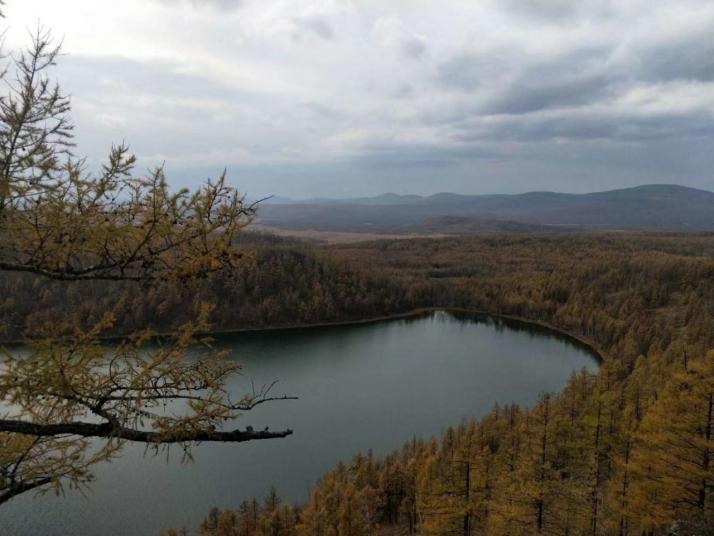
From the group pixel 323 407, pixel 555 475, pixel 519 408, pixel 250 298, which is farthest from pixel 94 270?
pixel 250 298

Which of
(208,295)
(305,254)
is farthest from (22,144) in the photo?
(305,254)

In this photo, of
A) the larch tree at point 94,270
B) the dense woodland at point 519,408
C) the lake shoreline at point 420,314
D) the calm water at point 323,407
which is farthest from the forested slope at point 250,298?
the larch tree at point 94,270

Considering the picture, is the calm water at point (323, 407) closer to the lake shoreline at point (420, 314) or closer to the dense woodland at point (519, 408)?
the lake shoreline at point (420, 314)

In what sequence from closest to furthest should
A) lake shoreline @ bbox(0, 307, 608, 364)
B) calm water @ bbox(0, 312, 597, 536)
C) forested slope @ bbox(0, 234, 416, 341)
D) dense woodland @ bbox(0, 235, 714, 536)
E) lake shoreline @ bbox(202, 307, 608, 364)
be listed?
dense woodland @ bbox(0, 235, 714, 536) < calm water @ bbox(0, 312, 597, 536) < lake shoreline @ bbox(0, 307, 608, 364) < lake shoreline @ bbox(202, 307, 608, 364) < forested slope @ bbox(0, 234, 416, 341)

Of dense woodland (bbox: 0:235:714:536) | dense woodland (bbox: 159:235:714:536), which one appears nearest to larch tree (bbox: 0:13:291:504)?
dense woodland (bbox: 0:235:714:536)

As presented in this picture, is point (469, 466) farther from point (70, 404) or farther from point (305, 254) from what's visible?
point (305, 254)

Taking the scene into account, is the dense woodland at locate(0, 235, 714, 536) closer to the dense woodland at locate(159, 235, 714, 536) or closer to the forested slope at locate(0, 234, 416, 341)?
the dense woodland at locate(159, 235, 714, 536)
